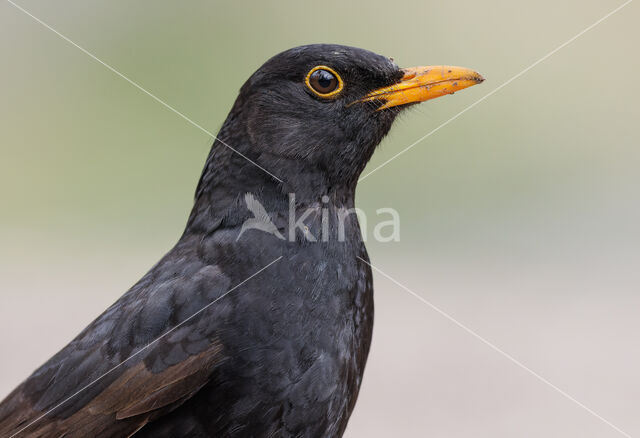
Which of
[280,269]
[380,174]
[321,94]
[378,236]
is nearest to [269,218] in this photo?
[280,269]

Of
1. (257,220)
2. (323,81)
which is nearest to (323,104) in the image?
(323,81)

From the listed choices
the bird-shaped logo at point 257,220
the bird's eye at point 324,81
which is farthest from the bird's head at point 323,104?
the bird-shaped logo at point 257,220

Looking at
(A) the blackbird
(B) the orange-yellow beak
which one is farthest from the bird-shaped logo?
(B) the orange-yellow beak

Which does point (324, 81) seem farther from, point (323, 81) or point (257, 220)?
point (257, 220)

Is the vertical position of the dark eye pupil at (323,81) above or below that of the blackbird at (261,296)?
above

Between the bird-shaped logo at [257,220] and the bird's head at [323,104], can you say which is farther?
the bird's head at [323,104]

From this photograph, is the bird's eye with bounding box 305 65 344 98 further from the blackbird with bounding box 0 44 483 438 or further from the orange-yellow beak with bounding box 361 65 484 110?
the orange-yellow beak with bounding box 361 65 484 110

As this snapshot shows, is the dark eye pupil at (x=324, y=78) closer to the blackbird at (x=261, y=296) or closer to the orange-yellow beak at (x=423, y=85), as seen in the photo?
the blackbird at (x=261, y=296)

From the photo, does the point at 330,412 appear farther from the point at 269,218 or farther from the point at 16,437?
the point at 16,437
